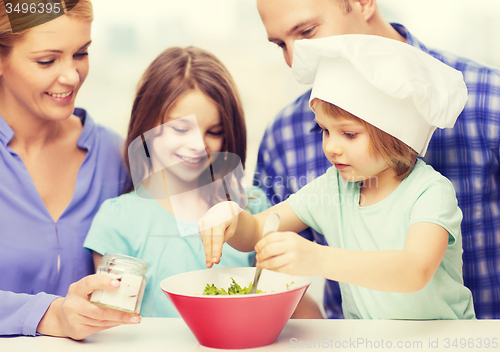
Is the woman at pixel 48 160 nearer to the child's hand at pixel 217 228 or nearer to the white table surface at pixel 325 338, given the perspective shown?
the white table surface at pixel 325 338

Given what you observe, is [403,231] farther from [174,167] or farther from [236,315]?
[174,167]

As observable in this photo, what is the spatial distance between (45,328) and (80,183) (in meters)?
0.37

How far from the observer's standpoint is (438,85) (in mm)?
694

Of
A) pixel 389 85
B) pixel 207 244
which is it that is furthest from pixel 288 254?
pixel 389 85

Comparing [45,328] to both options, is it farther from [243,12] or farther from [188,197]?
[243,12]

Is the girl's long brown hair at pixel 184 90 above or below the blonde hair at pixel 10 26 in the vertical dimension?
below

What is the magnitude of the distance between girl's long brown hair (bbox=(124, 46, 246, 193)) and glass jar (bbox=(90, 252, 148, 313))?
1.13 ft

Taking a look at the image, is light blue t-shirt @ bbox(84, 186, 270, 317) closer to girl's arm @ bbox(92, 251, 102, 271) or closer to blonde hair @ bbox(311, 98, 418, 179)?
girl's arm @ bbox(92, 251, 102, 271)

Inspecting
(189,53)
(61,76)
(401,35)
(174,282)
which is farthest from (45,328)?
(401,35)

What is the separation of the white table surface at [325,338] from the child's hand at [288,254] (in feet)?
0.44

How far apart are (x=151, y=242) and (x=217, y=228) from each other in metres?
0.29

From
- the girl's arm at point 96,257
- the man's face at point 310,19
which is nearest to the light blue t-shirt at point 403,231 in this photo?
the man's face at point 310,19

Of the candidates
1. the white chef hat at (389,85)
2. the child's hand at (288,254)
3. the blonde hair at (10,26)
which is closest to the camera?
the child's hand at (288,254)

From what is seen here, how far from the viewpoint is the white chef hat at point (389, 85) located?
2.18ft
